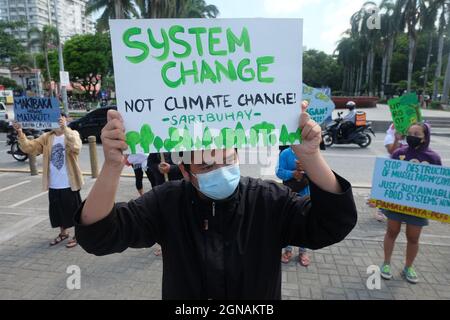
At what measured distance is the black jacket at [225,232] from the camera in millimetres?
1559

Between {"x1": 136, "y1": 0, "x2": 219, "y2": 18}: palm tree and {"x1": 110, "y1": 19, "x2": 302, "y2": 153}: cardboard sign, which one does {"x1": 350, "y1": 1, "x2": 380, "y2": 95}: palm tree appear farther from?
{"x1": 110, "y1": 19, "x2": 302, "y2": 153}: cardboard sign

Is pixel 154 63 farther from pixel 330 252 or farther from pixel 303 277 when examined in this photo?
pixel 330 252

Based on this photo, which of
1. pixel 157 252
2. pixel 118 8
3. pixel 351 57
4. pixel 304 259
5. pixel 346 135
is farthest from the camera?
pixel 351 57

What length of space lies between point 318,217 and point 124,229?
2.92ft

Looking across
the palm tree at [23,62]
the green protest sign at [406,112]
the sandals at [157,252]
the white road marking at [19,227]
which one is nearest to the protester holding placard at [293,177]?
the green protest sign at [406,112]

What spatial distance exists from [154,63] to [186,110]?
0.81 feet

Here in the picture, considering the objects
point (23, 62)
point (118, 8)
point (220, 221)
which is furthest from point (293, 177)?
point (23, 62)

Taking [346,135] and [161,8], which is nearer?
[346,135]

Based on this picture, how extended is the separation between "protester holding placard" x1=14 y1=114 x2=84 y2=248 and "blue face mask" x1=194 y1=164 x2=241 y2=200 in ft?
11.6

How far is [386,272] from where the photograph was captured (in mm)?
3787

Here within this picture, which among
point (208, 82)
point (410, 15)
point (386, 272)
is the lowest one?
point (386, 272)

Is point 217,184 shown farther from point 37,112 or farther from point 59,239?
point 37,112

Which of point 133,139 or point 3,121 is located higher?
point 133,139
